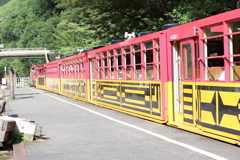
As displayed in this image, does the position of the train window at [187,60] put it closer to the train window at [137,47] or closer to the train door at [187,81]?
the train door at [187,81]

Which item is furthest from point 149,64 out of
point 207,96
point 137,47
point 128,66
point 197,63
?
point 207,96

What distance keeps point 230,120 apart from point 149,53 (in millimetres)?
4233

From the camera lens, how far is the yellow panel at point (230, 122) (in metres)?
7.13

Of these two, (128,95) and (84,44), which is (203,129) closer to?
(128,95)

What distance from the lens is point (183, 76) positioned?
944 cm

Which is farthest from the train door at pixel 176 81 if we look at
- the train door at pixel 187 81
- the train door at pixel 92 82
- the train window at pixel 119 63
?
the train door at pixel 92 82

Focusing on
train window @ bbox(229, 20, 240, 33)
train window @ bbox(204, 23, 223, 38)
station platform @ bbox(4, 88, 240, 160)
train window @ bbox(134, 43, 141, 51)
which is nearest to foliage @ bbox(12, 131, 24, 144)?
station platform @ bbox(4, 88, 240, 160)

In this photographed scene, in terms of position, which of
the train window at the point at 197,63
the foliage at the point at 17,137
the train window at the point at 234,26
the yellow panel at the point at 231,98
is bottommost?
the foliage at the point at 17,137

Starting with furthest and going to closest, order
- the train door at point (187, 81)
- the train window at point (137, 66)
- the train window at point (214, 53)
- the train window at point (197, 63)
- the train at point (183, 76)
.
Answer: the train window at point (137, 66)
the train door at point (187, 81)
the train window at point (197, 63)
the train window at point (214, 53)
the train at point (183, 76)

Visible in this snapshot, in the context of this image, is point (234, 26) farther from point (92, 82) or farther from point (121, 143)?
point (92, 82)

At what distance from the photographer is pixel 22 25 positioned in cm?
12238

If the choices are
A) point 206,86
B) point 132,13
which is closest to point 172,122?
point 206,86

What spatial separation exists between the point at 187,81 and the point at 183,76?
1.14 ft

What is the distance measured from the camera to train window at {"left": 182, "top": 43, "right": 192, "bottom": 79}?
9039mm
